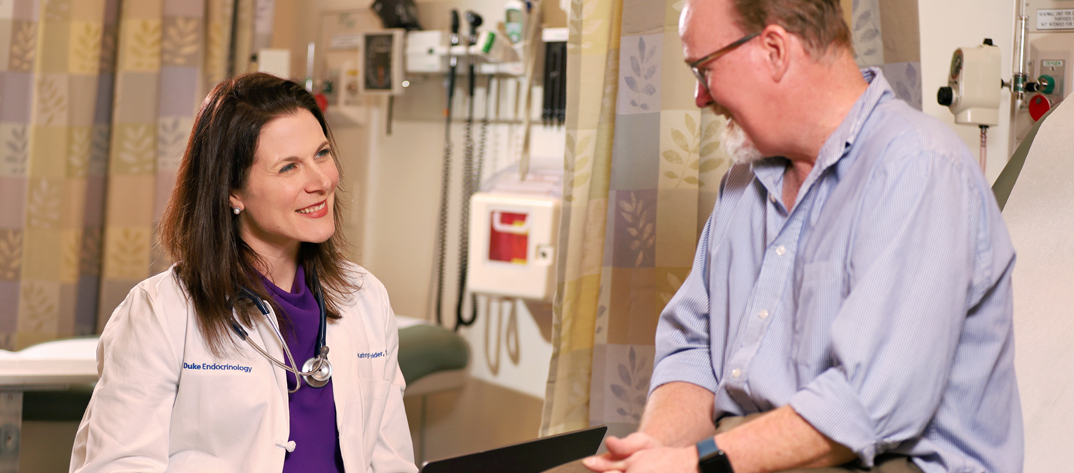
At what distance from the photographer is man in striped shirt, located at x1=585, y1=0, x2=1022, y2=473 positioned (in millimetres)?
896

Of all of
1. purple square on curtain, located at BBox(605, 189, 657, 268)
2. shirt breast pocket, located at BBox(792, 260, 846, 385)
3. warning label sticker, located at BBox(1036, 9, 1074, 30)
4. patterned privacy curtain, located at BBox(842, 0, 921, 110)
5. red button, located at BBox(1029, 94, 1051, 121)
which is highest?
warning label sticker, located at BBox(1036, 9, 1074, 30)

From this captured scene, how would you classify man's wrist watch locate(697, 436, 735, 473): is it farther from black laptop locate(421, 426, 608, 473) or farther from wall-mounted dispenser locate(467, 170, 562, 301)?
wall-mounted dispenser locate(467, 170, 562, 301)

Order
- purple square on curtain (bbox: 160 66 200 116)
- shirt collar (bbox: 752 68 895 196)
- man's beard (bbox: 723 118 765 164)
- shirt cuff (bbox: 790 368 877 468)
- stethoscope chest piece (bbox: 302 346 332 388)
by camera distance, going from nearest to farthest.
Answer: shirt cuff (bbox: 790 368 877 468) → shirt collar (bbox: 752 68 895 196) → man's beard (bbox: 723 118 765 164) → stethoscope chest piece (bbox: 302 346 332 388) → purple square on curtain (bbox: 160 66 200 116)

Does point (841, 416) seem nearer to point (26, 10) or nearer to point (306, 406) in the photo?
point (306, 406)

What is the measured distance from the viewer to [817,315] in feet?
3.23

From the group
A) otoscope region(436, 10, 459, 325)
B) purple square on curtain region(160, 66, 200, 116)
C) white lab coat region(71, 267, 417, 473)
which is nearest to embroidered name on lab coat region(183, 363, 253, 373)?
white lab coat region(71, 267, 417, 473)

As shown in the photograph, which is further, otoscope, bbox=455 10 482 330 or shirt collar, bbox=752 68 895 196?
otoscope, bbox=455 10 482 330

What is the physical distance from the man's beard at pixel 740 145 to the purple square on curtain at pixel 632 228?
66cm

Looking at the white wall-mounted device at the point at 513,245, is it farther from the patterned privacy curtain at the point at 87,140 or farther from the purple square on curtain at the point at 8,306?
the purple square on curtain at the point at 8,306

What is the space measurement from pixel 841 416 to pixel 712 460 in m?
0.15

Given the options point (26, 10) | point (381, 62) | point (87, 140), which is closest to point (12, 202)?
point (87, 140)

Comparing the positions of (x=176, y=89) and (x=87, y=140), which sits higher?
(x=176, y=89)

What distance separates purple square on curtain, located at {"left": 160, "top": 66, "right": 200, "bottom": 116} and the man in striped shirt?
233 centimetres

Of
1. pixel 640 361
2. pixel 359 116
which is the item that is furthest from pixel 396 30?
pixel 640 361
